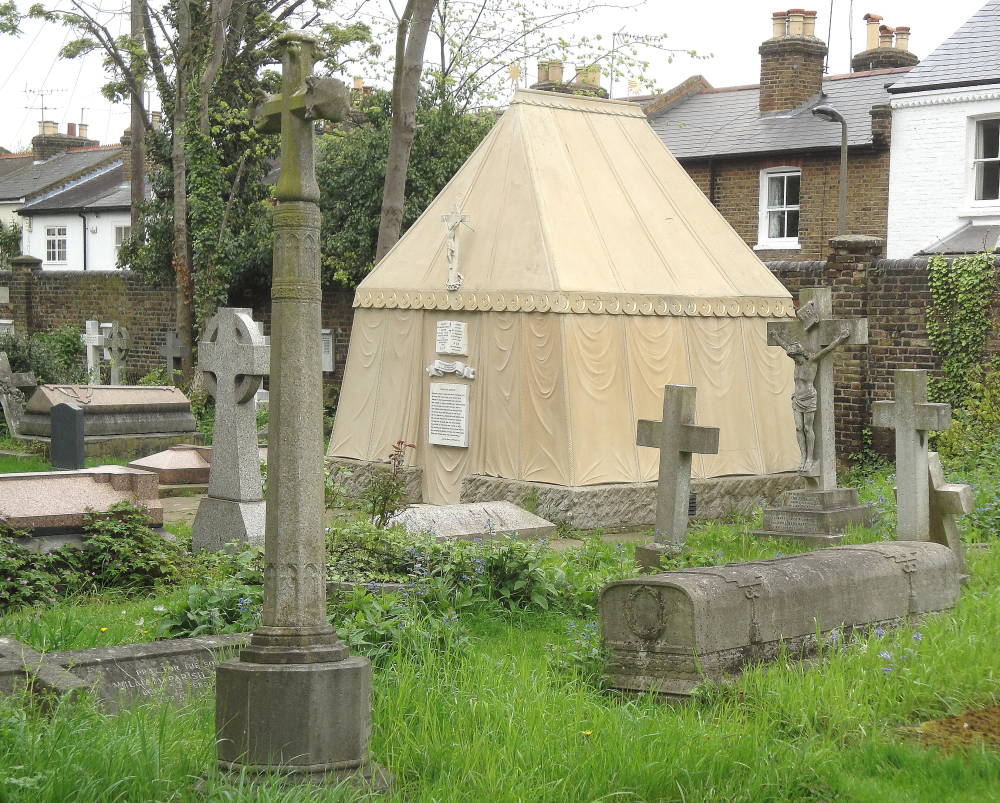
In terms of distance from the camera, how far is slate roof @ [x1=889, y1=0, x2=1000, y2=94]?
21250 mm

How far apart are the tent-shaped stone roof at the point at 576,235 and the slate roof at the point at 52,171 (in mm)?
28497

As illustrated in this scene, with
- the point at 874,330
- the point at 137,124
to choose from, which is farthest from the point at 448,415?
the point at 137,124

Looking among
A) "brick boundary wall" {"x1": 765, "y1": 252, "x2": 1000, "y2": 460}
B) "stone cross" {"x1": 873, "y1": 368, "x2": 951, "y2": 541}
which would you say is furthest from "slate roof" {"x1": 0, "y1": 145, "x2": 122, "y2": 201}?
"stone cross" {"x1": 873, "y1": 368, "x2": 951, "y2": 541}

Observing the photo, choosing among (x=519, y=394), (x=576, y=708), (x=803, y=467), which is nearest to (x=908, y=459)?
(x=803, y=467)

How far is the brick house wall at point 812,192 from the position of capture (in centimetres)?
2300

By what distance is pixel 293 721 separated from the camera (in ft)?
14.5

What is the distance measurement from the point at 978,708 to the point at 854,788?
1277 millimetres

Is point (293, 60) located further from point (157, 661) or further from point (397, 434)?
point (397, 434)

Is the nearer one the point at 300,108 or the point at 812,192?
the point at 300,108

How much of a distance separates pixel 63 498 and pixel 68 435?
5.27 metres

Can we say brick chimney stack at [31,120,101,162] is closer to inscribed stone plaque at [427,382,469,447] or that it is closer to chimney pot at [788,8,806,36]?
chimney pot at [788,8,806,36]

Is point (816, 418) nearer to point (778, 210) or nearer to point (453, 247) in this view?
point (453, 247)

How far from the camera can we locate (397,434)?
1425 centimetres

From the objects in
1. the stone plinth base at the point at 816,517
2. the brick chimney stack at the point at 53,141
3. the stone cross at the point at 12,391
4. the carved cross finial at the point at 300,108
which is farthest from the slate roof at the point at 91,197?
the carved cross finial at the point at 300,108
